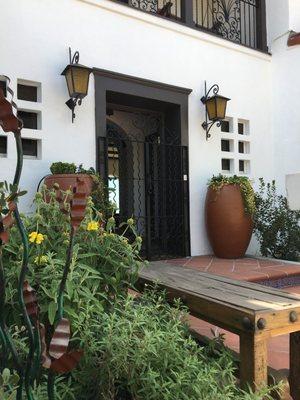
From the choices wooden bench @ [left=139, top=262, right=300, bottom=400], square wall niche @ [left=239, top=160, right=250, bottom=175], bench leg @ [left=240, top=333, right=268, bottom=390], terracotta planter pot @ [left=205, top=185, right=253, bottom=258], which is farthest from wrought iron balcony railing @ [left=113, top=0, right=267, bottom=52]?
bench leg @ [left=240, top=333, right=268, bottom=390]

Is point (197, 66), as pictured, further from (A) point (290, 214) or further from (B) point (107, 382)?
(B) point (107, 382)

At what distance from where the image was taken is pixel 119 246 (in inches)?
79.3

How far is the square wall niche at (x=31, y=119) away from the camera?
4449 millimetres

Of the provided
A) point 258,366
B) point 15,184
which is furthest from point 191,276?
point 15,184

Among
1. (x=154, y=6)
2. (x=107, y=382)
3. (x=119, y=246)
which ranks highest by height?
(x=154, y=6)

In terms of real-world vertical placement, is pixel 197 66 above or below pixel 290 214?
above

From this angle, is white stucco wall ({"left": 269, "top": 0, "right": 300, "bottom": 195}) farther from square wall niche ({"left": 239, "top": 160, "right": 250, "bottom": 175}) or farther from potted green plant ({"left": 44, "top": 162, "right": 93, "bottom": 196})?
potted green plant ({"left": 44, "top": 162, "right": 93, "bottom": 196})

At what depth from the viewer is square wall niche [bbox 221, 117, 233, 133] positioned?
6129mm

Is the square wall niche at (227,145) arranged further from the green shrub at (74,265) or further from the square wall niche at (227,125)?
the green shrub at (74,265)

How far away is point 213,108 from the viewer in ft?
18.2

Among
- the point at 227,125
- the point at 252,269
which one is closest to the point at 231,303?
the point at 252,269

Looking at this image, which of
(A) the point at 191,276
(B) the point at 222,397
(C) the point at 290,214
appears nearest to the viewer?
(B) the point at 222,397

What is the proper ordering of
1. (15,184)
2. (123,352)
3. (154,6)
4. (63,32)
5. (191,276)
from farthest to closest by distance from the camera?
(154,6) → (63,32) → (191,276) → (123,352) → (15,184)

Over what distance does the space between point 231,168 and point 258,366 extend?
189 inches
